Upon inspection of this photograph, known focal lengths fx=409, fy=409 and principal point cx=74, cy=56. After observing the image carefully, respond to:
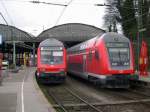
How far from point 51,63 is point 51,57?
61 cm

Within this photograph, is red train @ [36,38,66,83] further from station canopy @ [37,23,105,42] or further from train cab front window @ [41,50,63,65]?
station canopy @ [37,23,105,42]

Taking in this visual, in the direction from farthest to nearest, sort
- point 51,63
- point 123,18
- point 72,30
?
point 72,30 < point 123,18 < point 51,63

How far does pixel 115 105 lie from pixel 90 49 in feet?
33.4

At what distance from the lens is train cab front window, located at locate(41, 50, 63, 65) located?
2936cm

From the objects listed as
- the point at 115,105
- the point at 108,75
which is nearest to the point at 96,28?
the point at 108,75

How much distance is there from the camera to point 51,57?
2967 centimetres

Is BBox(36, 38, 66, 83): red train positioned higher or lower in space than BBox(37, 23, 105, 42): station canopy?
lower

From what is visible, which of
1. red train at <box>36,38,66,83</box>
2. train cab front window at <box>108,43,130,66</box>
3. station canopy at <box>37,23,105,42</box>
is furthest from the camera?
station canopy at <box>37,23,105,42</box>

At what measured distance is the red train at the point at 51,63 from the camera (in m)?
28.8

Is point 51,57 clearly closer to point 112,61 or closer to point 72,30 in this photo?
point 112,61

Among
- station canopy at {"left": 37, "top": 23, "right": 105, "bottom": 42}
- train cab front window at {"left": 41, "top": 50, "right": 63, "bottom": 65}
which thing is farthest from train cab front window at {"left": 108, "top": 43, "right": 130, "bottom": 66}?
station canopy at {"left": 37, "top": 23, "right": 105, "bottom": 42}

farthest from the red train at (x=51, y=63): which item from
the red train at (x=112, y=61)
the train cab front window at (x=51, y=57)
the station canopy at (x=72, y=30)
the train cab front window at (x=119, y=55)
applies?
the station canopy at (x=72, y=30)

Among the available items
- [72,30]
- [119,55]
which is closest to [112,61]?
[119,55]

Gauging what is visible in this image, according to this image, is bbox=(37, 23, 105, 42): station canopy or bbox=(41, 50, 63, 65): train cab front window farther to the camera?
bbox=(37, 23, 105, 42): station canopy
